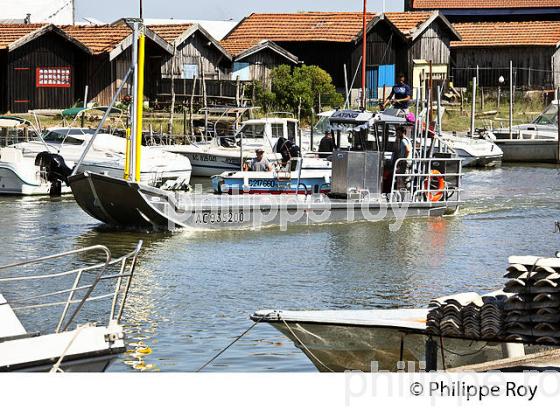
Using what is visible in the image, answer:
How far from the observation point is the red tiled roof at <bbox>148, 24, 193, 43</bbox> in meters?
48.8

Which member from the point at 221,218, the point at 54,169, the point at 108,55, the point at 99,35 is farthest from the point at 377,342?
the point at 99,35

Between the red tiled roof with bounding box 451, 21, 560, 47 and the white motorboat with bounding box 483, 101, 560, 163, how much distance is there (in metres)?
14.4

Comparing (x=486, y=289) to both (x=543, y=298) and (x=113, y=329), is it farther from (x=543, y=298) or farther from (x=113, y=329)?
(x=113, y=329)

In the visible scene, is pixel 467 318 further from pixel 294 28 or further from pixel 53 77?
pixel 294 28

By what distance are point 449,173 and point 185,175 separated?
9204mm

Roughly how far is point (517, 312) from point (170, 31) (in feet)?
134

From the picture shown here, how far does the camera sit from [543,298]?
9.95 m

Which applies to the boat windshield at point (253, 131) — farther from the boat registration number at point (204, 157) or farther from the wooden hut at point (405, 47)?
the wooden hut at point (405, 47)

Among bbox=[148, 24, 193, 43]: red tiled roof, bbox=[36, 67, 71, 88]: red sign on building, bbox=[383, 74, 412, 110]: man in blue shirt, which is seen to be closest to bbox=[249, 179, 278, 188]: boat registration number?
bbox=[383, 74, 412, 110]: man in blue shirt

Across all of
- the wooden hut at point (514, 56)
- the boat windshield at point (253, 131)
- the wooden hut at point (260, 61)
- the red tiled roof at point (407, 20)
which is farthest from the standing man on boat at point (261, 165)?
the wooden hut at point (514, 56)

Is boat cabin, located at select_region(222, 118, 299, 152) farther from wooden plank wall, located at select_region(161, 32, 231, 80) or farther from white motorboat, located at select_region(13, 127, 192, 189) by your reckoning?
wooden plank wall, located at select_region(161, 32, 231, 80)

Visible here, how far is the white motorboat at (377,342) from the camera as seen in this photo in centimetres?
1054
